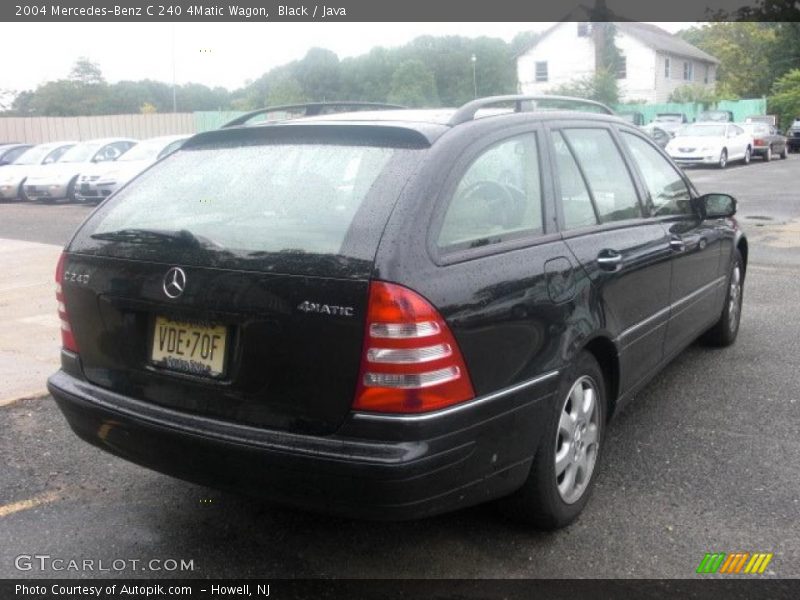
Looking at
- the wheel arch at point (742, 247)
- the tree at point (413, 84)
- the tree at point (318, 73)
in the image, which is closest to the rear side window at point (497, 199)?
the wheel arch at point (742, 247)

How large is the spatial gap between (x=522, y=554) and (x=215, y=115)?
118ft

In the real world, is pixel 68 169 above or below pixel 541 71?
below

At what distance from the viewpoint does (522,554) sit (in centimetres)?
329

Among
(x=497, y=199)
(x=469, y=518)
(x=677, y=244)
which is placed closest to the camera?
(x=497, y=199)

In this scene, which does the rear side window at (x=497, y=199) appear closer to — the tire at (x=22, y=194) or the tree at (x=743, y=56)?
the tire at (x=22, y=194)

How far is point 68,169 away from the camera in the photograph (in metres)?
20.9

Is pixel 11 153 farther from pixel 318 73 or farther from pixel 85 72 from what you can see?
pixel 85 72

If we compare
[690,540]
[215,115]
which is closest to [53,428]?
[690,540]

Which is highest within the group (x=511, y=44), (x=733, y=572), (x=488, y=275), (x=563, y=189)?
(x=511, y=44)

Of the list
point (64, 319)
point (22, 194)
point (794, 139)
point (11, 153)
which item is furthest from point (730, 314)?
point (794, 139)

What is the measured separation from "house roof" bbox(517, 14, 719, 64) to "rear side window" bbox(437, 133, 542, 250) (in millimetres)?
48562

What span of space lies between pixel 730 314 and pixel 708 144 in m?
22.5

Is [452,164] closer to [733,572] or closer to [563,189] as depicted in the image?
[563,189]

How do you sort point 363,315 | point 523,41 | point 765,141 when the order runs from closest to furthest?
point 363,315
point 765,141
point 523,41
